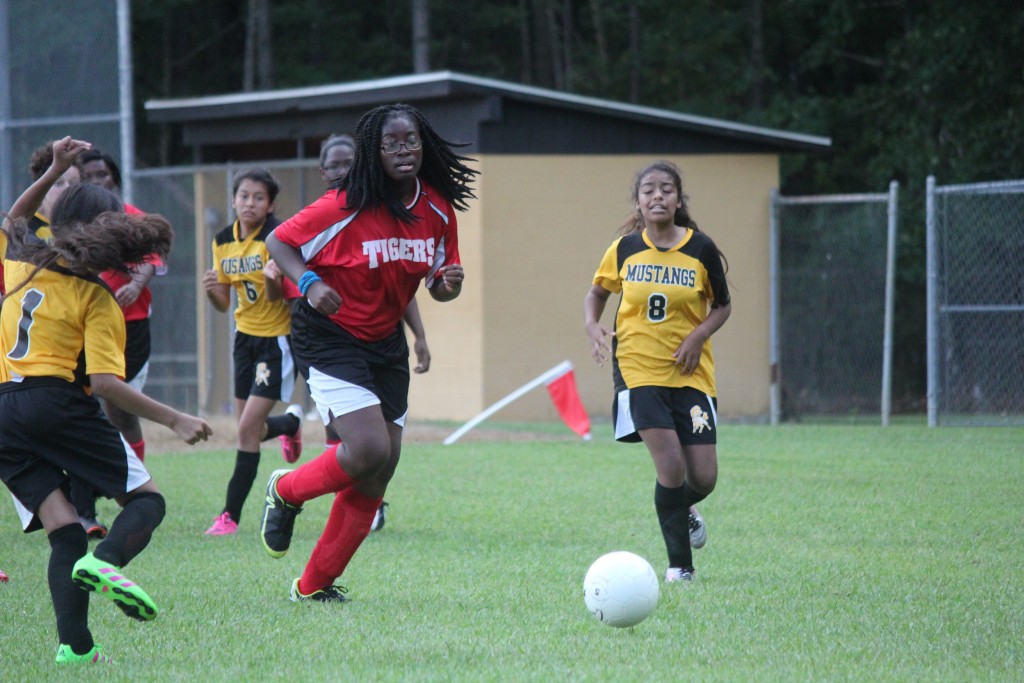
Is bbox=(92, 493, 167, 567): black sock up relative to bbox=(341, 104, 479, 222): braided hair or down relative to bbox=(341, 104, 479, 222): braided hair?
Result: down

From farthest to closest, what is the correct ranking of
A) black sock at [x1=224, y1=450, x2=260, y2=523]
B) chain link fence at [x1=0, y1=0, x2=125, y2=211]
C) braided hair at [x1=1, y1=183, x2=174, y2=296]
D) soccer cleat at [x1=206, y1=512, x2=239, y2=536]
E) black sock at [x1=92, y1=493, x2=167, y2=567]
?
chain link fence at [x1=0, y1=0, x2=125, y2=211], black sock at [x1=224, y1=450, x2=260, y2=523], soccer cleat at [x1=206, y1=512, x2=239, y2=536], braided hair at [x1=1, y1=183, x2=174, y2=296], black sock at [x1=92, y1=493, x2=167, y2=567]

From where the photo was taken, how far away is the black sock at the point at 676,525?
6043 millimetres

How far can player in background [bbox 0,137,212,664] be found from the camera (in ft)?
14.5

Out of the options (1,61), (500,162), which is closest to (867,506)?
(500,162)

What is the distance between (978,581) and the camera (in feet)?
19.2

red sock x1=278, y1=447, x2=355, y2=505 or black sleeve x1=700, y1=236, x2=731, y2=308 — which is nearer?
red sock x1=278, y1=447, x2=355, y2=505

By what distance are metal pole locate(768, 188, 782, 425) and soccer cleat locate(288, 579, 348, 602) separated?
36.0 feet

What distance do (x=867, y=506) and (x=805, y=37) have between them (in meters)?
19.3

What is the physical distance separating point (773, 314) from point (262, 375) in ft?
32.4

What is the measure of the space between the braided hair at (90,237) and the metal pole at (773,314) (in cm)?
1202

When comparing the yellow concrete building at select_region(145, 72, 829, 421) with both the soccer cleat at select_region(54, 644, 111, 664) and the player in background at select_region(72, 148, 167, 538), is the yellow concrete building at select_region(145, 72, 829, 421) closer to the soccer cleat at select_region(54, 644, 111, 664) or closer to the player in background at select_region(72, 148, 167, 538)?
the player in background at select_region(72, 148, 167, 538)

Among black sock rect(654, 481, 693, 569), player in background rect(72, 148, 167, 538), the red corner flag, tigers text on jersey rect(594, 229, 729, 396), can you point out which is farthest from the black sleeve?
the red corner flag

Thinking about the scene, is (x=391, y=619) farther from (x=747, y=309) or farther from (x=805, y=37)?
(x=805, y=37)

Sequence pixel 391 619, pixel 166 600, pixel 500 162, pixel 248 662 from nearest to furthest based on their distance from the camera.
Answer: pixel 248 662 → pixel 391 619 → pixel 166 600 → pixel 500 162
